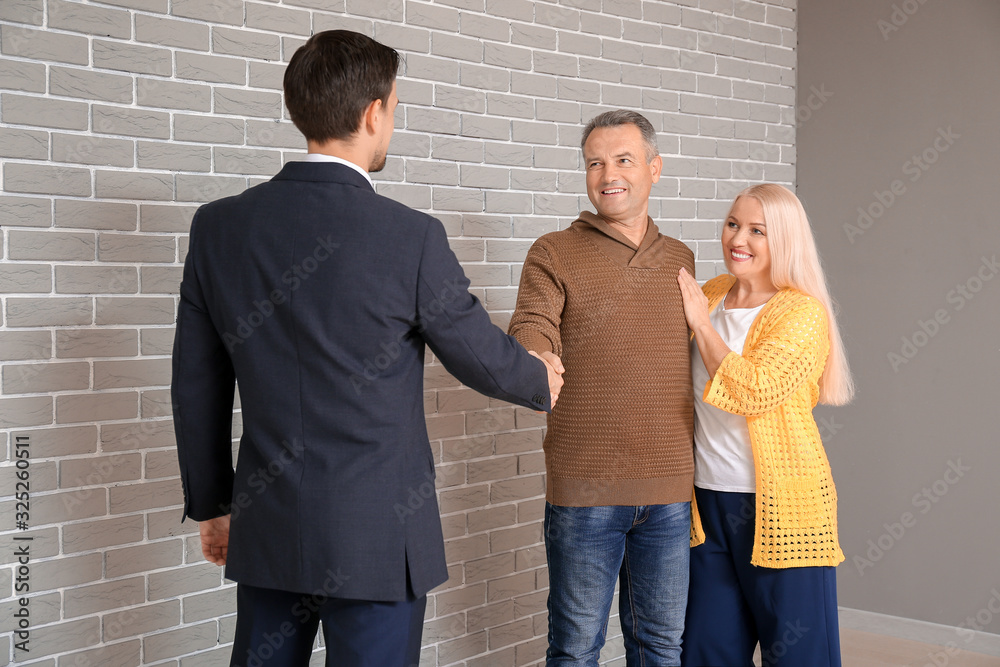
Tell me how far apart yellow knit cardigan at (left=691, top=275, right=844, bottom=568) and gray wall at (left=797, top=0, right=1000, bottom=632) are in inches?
60.8

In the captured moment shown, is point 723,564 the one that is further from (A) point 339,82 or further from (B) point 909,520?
(B) point 909,520

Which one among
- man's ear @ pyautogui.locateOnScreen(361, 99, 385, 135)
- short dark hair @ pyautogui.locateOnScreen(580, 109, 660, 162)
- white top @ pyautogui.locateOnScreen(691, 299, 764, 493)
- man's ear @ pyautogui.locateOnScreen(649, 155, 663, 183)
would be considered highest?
short dark hair @ pyautogui.locateOnScreen(580, 109, 660, 162)

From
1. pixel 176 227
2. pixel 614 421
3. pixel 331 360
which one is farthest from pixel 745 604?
pixel 176 227

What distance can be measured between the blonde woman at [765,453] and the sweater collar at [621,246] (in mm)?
92

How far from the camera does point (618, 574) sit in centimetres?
217

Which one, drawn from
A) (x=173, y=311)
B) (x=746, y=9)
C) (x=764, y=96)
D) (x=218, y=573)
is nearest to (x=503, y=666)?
(x=218, y=573)

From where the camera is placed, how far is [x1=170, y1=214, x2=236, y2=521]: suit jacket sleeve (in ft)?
5.02

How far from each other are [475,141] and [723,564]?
1431 mm

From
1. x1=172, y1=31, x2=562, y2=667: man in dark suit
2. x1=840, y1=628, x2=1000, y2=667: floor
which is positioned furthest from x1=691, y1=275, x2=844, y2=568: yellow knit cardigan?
x1=840, y1=628, x2=1000, y2=667: floor

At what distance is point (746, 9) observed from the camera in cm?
350

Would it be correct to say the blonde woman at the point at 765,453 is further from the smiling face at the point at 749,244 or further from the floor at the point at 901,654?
the floor at the point at 901,654

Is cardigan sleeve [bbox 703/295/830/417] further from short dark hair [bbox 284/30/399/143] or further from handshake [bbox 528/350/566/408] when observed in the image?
short dark hair [bbox 284/30/399/143]

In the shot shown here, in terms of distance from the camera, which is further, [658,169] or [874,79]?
[874,79]

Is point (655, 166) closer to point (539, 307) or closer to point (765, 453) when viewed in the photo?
point (539, 307)
